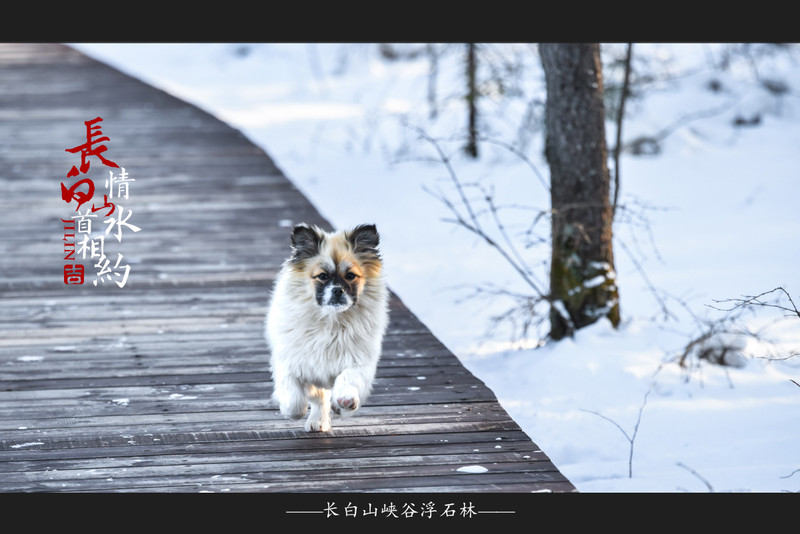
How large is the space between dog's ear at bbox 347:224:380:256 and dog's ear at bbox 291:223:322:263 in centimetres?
16

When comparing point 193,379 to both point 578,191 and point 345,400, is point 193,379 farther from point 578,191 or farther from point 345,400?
point 578,191

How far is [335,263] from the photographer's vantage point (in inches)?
175

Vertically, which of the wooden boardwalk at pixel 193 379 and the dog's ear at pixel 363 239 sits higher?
the dog's ear at pixel 363 239

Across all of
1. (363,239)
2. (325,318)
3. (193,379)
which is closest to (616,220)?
(363,239)

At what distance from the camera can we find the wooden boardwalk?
4.33 meters

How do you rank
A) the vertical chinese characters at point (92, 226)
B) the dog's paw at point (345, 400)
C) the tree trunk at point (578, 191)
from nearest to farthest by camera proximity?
the dog's paw at point (345, 400) < the tree trunk at point (578, 191) < the vertical chinese characters at point (92, 226)

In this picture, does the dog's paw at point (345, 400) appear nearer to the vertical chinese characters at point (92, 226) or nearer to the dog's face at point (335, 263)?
the dog's face at point (335, 263)

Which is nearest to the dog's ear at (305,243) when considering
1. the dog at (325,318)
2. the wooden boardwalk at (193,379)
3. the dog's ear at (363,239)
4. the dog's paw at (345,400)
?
the dog at (325,318)

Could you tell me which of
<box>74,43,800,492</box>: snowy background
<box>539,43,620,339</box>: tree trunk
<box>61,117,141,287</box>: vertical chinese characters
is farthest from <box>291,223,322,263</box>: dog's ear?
<box>61,117,141,287</box>: vertical chinese characters

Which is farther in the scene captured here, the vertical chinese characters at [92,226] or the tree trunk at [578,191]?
the vertical chinese characters at [92,226]

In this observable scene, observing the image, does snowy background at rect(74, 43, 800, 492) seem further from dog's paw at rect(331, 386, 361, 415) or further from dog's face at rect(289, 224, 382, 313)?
dog's face at rect(289, 224, 382, 313)

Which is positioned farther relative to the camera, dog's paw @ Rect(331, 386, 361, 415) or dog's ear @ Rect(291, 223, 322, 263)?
dog's ear @ Rect(291, 223, 322, 263)

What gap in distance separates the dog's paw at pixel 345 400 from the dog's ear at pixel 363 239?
0.68 metres

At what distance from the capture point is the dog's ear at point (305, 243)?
447cm
